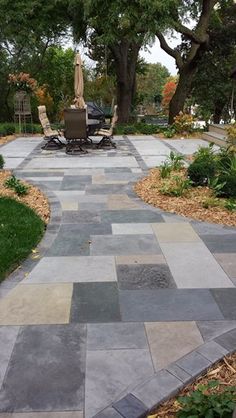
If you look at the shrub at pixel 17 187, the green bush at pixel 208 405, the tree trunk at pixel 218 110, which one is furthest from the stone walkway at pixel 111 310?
the tree trunk at pixel 218 110

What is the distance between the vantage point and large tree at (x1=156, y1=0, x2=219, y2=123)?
49.2ft

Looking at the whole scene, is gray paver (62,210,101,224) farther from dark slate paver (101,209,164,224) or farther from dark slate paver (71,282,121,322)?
dark slate paver (71,282,121,322)

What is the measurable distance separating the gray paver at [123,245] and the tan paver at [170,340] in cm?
143

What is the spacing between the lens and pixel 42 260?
4129mm

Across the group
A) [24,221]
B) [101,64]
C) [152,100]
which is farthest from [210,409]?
[152,100]

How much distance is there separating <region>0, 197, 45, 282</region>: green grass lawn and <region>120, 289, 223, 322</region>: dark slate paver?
1.15 metres

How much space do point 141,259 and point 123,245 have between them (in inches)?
16.4

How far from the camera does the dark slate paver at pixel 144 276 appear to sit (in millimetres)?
3615

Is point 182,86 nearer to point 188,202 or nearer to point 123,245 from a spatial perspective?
point 188,202

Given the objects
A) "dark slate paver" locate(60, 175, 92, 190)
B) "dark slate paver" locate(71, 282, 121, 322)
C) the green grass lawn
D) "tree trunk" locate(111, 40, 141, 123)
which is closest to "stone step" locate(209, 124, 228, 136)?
"tree trunk" locate(111, 40, 141, 123)

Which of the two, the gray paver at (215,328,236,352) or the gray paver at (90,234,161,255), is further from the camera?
the gray paver at (90,234,161,255)

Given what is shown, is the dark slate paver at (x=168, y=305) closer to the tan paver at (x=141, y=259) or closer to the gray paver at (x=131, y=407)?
the tan paver at (x=141, y=259)

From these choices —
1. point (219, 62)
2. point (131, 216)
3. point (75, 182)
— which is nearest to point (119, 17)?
point (75, 182)

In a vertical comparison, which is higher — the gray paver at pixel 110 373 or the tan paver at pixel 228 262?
the tan paver at pixel 228 262
